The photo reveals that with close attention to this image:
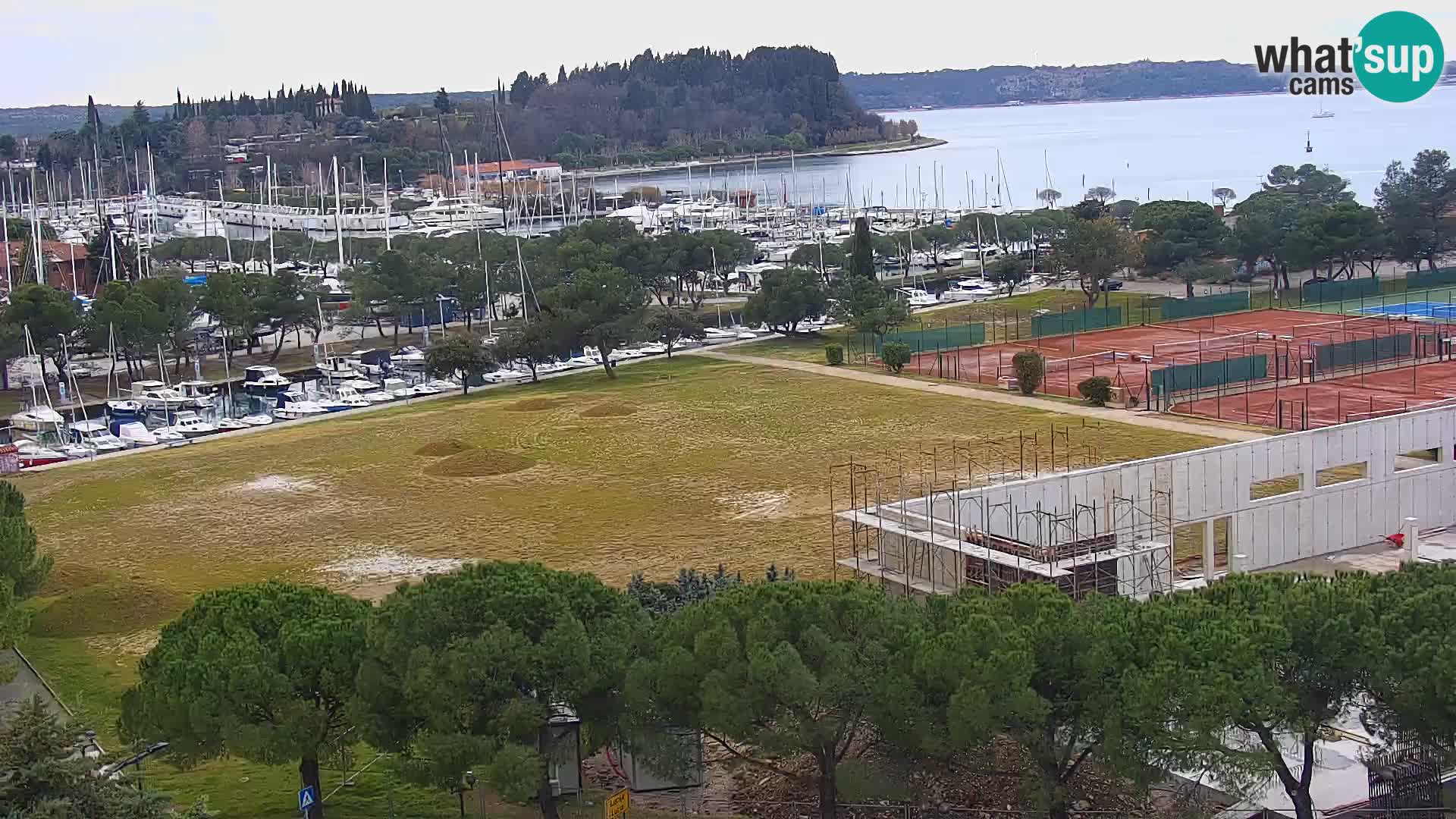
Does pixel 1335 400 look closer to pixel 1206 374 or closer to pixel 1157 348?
pixel 1206 374

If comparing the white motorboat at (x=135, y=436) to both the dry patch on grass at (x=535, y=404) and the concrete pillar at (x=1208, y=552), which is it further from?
the concrete pillar at (x=1208, y=552)

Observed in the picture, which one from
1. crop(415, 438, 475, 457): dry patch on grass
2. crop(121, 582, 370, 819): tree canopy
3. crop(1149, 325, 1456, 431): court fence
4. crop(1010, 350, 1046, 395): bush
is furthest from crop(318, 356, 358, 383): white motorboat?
crop(121, 582, 370, 819): tree canopy

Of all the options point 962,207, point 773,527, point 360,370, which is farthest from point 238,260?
point 773,527

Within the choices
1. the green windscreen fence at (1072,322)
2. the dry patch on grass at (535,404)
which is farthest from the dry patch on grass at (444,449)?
the green windscreen fence at (1072,322)

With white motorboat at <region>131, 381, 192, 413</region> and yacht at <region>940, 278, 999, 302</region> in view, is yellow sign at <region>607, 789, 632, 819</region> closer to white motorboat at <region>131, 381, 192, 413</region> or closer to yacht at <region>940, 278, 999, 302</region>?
white motorboat at <region>131, 381, 192, 413</region>

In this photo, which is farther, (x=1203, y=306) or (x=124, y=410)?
(x=1203, y=306)

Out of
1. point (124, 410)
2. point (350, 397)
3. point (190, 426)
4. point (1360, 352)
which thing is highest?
point (1360, 352)

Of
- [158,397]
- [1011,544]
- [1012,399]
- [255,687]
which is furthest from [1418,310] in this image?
[255,687]
